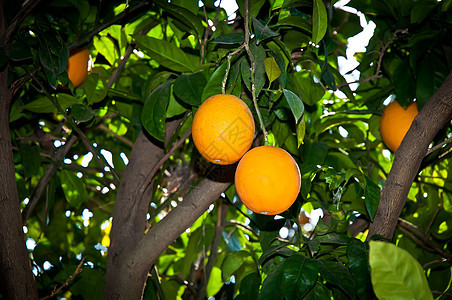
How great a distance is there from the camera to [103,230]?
1.81 m

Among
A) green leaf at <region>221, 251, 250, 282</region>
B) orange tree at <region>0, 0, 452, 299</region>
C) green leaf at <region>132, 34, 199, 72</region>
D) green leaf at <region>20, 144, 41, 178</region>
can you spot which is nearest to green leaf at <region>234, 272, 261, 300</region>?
orange tree at <region>0, 0, 452, 299</region>

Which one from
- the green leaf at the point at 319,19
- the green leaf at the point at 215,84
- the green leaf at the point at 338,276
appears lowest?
the green leaf at the point at 338,276

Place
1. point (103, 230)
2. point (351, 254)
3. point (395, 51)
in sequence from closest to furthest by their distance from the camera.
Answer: point (351, 254) → point (395, 51) → point (103, 230)

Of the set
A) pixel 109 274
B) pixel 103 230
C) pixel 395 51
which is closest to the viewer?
pixel 109 274

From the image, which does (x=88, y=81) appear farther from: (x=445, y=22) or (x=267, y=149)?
(x=445, y=22)

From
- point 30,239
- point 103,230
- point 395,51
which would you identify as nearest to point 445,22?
point 395,51

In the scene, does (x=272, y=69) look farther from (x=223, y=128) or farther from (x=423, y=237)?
(x=423, y=237)

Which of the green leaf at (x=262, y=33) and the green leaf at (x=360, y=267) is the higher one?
the green leaf at (x=262, y=33)

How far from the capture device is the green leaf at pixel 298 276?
0.88 m

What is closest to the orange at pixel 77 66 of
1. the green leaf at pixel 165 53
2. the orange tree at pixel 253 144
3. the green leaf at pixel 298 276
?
the orange tree at pixel 253 144

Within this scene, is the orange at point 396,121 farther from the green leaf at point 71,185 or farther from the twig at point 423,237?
the green leaf at point 71,185

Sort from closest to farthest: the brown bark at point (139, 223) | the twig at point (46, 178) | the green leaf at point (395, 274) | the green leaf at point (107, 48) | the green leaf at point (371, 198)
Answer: the green leaf at point (395, 274)
the green leaf at point (371, 198)
the brown bark at point (139, 223)
the twig at point (46, 178)
the green leaf at point (107, 48)

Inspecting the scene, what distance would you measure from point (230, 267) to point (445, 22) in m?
0.91

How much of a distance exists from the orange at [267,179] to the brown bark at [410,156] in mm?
266
